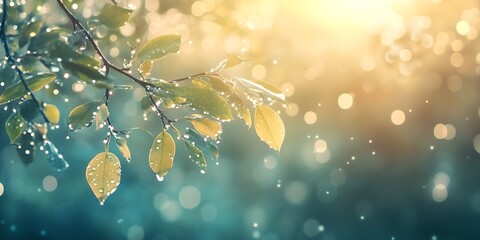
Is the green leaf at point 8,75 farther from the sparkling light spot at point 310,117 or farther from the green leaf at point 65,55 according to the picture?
the sparkling light spot at point 310,117

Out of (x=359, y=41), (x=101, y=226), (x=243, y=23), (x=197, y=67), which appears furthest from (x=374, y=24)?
(x=101, y=226)

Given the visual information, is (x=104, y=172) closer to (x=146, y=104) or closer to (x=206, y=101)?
(x=146, y=104)

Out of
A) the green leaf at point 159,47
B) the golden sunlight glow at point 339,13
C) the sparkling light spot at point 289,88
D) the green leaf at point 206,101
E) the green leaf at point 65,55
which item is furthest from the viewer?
the sparkling light spot at point 289,88

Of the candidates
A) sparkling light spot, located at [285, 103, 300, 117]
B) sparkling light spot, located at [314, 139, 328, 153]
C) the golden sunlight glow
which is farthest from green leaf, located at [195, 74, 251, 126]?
sparkling light spot, located at [314, 139, 328, 153]

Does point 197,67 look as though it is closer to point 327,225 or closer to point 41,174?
point 41,174

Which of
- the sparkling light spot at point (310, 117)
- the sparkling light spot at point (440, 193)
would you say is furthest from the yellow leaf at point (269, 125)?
the sparkling light spot at point (440, 193)

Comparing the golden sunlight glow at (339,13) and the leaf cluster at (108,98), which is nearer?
the leaf cluster at (108,98)

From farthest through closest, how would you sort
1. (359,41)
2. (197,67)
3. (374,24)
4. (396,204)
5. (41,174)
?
(396,204) < (41,174) < (197,67) < (359,41) < (374,24)
